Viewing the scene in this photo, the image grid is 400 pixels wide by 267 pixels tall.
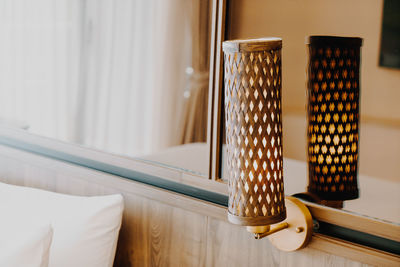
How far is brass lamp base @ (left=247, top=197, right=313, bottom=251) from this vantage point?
3.13 feet

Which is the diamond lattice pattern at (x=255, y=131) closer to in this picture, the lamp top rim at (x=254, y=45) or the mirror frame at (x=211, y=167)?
the lamp top rim at (x=254, y=45)

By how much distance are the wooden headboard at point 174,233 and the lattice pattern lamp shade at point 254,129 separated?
0.55 feet

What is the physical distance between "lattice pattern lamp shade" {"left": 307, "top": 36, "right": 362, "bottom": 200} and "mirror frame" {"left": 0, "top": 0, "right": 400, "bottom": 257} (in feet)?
0.18

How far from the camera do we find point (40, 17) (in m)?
1.55

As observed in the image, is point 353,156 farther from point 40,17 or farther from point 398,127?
point 40,17

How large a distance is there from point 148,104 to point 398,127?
0.65 m

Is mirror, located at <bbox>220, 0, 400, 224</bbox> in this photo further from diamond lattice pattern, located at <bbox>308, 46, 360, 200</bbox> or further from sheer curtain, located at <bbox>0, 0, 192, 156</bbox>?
sheer curtain, located at <bbox>0, 0, 192, 156</bbox>

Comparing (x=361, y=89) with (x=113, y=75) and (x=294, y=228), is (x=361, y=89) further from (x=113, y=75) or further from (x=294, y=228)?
(x=113, y=75)

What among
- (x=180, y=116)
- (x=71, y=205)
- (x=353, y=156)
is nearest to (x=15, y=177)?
(x=71, y=205)

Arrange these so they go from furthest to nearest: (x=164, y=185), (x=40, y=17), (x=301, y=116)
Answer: (x=40, y=17), (x=164, y=185), (x=301, y=116)

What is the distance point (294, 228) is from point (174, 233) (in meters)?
0.36

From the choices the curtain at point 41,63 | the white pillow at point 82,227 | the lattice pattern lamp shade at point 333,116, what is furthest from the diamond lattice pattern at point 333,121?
the curtain at point 41,63

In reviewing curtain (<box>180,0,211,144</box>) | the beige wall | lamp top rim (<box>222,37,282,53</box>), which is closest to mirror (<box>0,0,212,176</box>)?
curtain (<box>180,0,211,144</box>)

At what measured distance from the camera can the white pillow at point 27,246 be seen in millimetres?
1036
